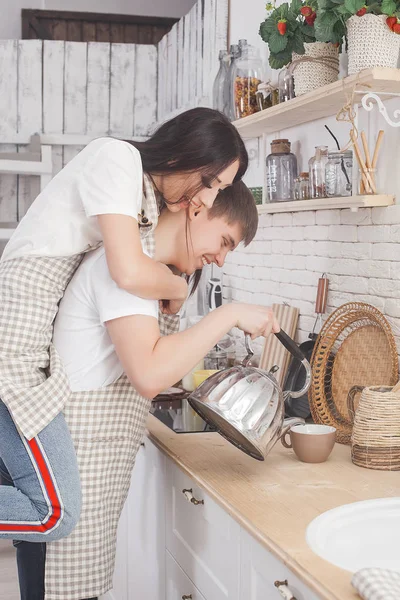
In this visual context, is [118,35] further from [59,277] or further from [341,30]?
[59,277]

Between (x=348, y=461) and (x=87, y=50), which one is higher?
(x=87, y=50)

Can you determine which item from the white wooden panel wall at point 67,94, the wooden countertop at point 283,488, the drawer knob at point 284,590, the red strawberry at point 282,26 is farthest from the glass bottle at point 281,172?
the white wooden panel wall at point 67,94

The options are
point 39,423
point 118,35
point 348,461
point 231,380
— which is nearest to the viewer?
point 39,423

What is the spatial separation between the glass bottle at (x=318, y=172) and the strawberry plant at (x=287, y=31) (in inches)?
13.0

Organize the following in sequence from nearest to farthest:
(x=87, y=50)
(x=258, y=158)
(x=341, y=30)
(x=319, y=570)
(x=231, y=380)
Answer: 1. (x=319, y=570)
2. (x=231, y=380)
3. (x=341, y=30)
4. (x=258, y=158)
5. (x=87, y=50)

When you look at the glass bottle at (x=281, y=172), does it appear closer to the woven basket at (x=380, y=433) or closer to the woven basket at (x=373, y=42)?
the woven basket at (x=373, y=42)

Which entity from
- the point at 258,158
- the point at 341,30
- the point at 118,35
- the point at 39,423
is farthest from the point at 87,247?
the point at 118,35

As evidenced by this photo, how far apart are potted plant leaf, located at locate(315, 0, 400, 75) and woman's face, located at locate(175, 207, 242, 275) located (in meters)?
0.59

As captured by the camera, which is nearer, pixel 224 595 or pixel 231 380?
pixel 224 595

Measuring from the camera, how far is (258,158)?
11.0 ft

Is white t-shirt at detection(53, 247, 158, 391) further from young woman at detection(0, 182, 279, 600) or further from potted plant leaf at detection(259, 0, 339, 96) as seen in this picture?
potted plant leaf at detection(259, 0, 339, 96)

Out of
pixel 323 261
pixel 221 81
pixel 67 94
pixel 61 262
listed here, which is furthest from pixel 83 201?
pixel 67 94

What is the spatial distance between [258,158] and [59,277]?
1.73 metres

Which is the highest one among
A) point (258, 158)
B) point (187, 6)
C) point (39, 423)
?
point (187, 6)
